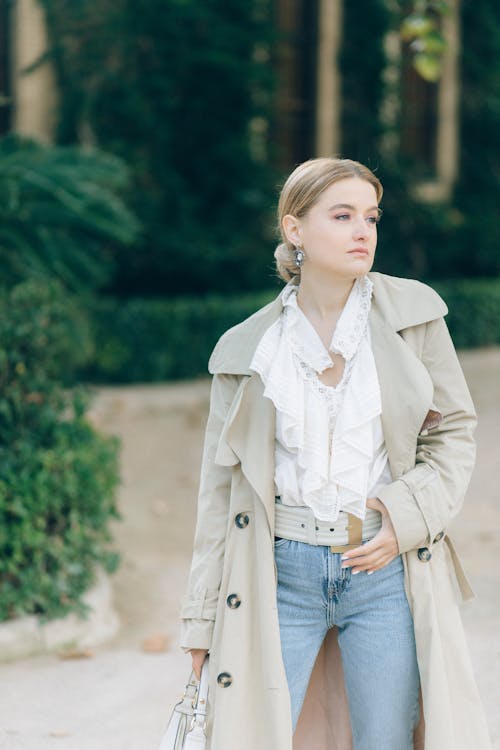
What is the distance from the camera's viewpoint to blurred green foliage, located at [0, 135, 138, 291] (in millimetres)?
5914

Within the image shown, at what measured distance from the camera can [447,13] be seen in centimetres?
595

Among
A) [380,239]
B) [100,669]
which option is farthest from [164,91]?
[100,669]

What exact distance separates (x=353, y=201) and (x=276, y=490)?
0.67 m

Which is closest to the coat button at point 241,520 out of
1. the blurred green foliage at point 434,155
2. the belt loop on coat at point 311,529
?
the belt loop on coat at point 311,529

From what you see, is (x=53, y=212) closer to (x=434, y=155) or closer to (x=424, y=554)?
(x=424, y=554)

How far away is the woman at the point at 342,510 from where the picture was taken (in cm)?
238

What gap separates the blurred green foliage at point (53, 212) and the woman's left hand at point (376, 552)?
3.71 m

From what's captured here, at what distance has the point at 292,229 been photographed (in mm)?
2508

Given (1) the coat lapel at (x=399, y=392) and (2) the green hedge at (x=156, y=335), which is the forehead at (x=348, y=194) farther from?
(2) the green hedge at (x=156, y=335)

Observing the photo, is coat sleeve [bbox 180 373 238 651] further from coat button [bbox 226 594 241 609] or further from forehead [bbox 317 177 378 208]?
forehead [bbox 317 177 378 208]

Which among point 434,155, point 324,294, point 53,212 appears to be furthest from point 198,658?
point 434,155

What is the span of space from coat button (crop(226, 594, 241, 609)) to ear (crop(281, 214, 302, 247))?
2.70ft

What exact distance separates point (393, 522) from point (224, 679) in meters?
0.53

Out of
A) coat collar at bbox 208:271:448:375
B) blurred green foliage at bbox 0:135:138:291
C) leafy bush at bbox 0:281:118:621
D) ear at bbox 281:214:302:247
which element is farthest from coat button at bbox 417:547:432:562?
blurred green foliage at bbox 0:135:138:291
